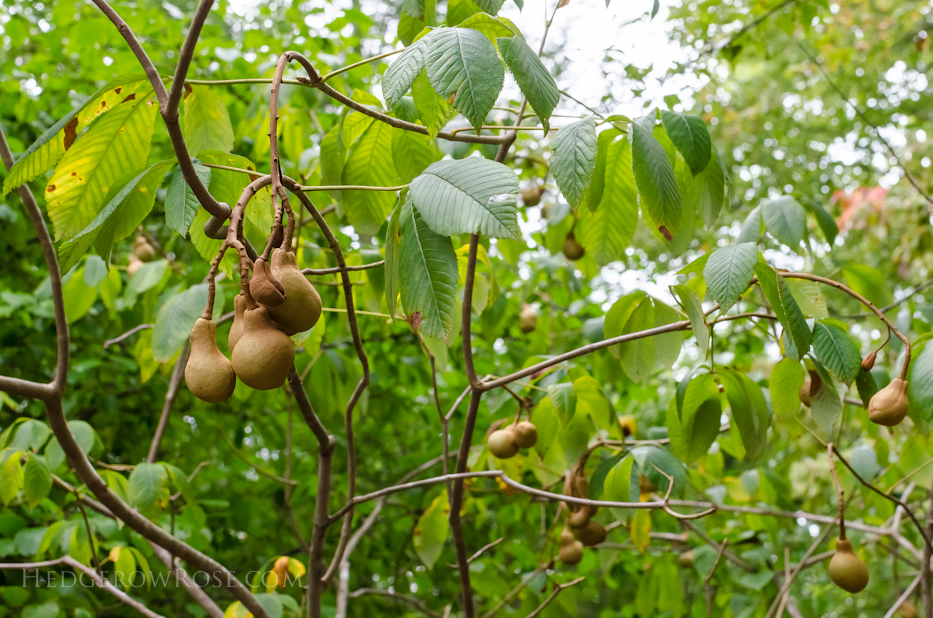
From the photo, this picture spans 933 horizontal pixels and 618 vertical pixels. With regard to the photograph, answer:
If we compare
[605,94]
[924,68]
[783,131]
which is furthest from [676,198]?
Result: [924,68]

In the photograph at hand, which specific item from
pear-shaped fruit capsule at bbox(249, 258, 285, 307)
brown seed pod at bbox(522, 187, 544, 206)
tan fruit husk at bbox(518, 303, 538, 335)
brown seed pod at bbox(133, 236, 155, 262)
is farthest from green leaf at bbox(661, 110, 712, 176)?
brown seed pod at bbox(133, 236, 155, 262)

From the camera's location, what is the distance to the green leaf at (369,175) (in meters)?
1.06

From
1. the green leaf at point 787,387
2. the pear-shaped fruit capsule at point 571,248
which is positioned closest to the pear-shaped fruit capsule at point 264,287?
the green leaf at point 787,387

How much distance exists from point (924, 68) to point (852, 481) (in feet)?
19.3

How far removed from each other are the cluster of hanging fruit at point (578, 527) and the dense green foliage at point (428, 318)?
0.07 meters

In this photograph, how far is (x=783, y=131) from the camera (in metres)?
6.21

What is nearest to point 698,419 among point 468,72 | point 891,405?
point 891,405

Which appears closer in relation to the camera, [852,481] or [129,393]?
[852,481]

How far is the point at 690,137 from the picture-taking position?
0.85m

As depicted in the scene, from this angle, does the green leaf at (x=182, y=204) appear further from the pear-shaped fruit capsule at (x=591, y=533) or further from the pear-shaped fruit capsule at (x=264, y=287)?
the pear-shaped fruit capsule at (x=591, y=533)

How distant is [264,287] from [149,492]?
1.01 m

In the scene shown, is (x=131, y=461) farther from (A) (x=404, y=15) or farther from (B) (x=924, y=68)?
(B) (x=924, y=68)

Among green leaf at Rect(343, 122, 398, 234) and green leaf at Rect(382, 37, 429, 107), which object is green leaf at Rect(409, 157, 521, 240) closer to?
green leaf at Rect(382, 37, 429, 107)

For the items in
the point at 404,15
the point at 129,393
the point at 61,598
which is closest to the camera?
the point at 404,15
